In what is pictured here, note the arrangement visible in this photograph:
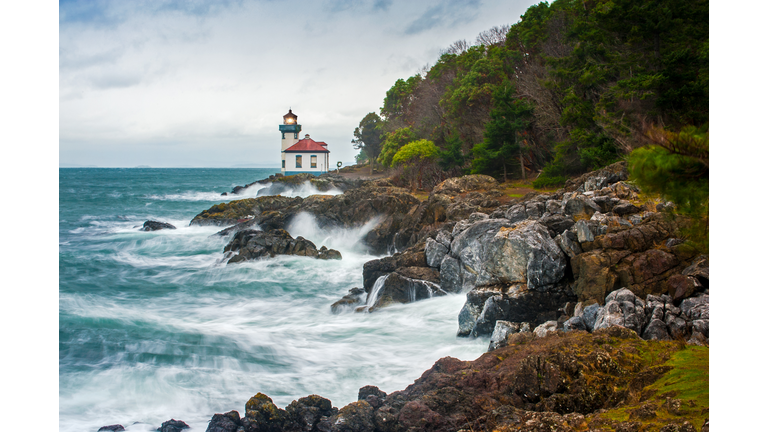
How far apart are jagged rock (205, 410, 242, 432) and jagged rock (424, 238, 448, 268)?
21.4 ft

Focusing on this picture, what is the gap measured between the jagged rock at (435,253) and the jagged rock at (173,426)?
6.68 m

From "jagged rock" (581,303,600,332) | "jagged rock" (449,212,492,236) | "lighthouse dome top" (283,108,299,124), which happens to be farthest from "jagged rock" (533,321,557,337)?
"lighthouse dome top" (283,108,299,124)

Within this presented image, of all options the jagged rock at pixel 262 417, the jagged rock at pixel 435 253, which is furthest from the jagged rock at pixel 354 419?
the jagged rock at pixel 435 253

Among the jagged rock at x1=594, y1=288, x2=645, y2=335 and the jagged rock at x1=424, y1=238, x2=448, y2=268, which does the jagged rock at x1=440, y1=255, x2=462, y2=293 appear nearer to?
the jagged rock at x1=424, y1=238, x2=448, y2=268

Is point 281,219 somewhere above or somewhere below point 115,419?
above

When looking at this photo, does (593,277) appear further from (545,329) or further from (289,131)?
(289,131)

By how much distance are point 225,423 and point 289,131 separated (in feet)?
173

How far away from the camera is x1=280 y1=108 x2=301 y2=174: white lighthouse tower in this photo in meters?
54.6

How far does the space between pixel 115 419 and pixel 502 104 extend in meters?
20.3

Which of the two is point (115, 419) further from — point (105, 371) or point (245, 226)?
point (245, 226)

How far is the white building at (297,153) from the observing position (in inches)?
2156

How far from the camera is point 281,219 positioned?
20500mm

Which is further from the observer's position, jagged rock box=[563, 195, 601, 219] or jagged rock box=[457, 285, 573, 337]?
jagged rock box=[563, 195, 601, 219]

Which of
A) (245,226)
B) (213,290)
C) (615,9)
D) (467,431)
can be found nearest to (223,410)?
(467,431)
